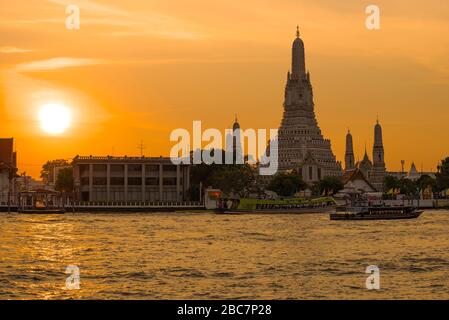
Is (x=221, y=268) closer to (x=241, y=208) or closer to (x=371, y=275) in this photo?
(x=371, y=275)

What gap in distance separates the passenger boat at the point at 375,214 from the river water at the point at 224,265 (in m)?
34.3

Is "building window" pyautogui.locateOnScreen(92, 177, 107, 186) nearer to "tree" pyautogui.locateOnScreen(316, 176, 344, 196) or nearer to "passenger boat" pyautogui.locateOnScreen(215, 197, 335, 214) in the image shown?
"passenger boat" pyautogui.locateOnScreen(215, 197, 335, 214)

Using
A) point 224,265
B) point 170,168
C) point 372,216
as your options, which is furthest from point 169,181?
point 224,265

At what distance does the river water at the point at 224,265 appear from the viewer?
1355 inches

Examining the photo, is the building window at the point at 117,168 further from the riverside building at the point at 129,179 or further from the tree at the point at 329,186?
the tree at the point at 329,186

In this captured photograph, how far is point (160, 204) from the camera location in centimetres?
15238

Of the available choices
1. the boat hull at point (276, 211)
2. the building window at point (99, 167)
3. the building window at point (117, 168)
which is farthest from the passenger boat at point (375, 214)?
the building window at point (99, 167)

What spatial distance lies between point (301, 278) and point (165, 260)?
11.7 m

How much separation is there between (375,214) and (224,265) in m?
71.5

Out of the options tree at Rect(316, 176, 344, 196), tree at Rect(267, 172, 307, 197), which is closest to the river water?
tree at Rect(267, 172, 307, 197)

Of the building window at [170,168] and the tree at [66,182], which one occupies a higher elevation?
the building window at [170,168]

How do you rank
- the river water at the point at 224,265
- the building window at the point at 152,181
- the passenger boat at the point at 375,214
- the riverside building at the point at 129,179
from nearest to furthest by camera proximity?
the river water at the point at 224,265
the passenger boat at the point at 375,214
the riverside building at the point at 129,179
the building window at the point at 152,181

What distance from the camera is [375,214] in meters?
114

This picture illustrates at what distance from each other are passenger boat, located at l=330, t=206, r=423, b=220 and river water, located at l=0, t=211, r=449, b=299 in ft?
113
